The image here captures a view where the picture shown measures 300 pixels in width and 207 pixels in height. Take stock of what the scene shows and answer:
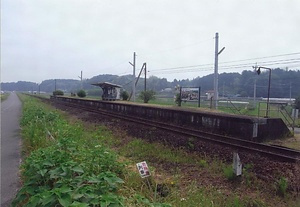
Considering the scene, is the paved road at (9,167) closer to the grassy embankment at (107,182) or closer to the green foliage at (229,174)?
the grassy embankment at (107,182)

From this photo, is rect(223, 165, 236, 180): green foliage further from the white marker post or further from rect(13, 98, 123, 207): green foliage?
rect(13, 98, 123, 207): green foliage

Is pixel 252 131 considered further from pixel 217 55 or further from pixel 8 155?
pixel 217 55

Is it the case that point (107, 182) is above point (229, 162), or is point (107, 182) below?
above

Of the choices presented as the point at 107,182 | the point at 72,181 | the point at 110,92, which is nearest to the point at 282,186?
the point at 107,182

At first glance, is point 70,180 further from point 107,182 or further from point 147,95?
point 147,95

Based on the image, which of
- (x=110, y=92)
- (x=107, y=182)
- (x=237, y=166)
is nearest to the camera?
(x=107, y=182)

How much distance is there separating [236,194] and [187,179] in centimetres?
115

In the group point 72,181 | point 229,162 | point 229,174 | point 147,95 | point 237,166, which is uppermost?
point 147,95

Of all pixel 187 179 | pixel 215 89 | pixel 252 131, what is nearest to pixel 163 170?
pixel 187 179

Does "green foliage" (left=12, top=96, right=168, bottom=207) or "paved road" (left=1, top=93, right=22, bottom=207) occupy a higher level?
"green foliage" (left=12, top=96, right=168, bottom=207)

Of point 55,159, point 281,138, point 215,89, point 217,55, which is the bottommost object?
point 281,138

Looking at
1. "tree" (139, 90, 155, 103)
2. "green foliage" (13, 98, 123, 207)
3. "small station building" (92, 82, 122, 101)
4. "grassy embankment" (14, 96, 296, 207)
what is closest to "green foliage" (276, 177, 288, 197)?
"grassy embankment" (14, 96, 296, 207)

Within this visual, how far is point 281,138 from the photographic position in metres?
11.3

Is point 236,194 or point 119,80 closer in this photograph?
point 236,194
